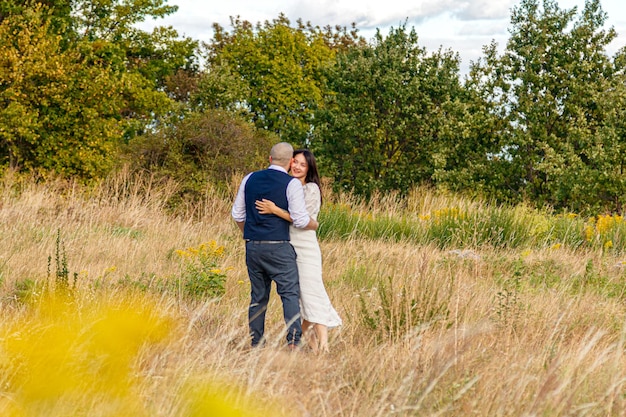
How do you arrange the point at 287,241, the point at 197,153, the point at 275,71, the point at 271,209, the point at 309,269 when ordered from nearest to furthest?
the point at 271,209 < the point at 287,241 < the point at 309,269 < the point at 197,153 < the point at 275,71

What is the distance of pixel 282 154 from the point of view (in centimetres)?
481

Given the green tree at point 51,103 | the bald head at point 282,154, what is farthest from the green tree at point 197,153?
the bald head at point 282,154

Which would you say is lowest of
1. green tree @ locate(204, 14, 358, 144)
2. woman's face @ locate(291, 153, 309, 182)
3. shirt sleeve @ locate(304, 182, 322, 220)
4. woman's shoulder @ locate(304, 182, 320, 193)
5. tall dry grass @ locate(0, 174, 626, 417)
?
tall dry grass @ locate(0, 174, 626, 417)

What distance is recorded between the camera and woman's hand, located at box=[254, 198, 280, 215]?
4.76 metres

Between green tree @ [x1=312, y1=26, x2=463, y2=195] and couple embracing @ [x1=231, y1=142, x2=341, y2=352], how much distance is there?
20371 millimetres

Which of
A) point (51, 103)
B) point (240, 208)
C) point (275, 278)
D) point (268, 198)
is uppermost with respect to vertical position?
point (51, 103)

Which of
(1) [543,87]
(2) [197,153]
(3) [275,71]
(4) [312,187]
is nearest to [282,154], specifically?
(4) [312,187]

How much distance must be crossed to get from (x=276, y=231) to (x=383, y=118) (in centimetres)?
2178

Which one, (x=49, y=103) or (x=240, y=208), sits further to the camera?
(x=49, y=103)

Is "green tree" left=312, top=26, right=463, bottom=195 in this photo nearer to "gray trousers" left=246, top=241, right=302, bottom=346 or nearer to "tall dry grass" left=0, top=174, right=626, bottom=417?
"tall dry grass" left=0, top=174, right=626, bottom=417

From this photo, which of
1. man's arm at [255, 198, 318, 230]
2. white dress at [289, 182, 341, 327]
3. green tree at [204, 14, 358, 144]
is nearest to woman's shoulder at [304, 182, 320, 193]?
white dress at [289, 182, 341, 327]

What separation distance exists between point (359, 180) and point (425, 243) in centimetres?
1493

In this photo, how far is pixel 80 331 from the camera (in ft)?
3.75

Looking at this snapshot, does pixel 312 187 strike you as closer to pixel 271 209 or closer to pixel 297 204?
pixel 297 204
